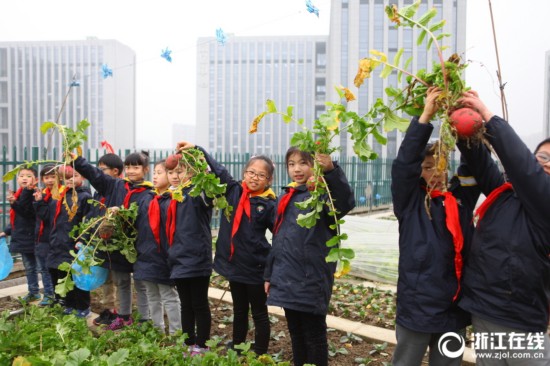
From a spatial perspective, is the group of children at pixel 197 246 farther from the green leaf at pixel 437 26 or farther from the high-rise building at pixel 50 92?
the high-rise building at pixel 50 92

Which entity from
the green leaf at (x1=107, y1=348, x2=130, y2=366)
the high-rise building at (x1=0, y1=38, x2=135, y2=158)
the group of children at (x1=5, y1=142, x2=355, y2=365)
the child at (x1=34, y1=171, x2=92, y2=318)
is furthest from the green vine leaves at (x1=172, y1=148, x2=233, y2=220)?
the high-rise building at (x1=0, y1=38, x2=135, y2=158)

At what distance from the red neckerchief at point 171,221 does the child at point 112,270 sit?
714 mm

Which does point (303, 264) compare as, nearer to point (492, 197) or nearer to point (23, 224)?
point (492, 197)

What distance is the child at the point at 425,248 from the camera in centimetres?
200

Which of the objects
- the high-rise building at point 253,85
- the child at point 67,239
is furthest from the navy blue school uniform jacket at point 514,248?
the high-rise building at point 253,85

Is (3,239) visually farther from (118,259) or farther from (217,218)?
(217,218)

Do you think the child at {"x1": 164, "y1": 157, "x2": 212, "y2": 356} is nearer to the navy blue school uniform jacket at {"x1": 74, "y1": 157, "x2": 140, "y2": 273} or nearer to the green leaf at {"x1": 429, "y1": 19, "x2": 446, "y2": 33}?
the navy blue school uniform jacket at {"x1": 74, "y1": 157, "x2": 140, "y2": 273}

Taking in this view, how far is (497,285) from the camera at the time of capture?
1.80 m

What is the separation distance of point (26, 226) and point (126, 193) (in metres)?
1.62

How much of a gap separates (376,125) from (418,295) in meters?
0.84

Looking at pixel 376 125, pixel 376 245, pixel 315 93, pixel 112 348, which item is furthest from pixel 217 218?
pixel 315 93

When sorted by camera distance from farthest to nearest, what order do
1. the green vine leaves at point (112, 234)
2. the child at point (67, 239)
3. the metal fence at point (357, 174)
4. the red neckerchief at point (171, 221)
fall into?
the metal fence at point (357, 174), the child at point (67, 239), the green vine leaves at point (112, 234), the red neckerchief at point (171, 221)

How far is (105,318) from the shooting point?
389 centimetres

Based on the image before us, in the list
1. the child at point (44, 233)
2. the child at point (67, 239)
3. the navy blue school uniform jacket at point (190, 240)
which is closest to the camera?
the navy blue school uniform jacket at point (190, 240)
